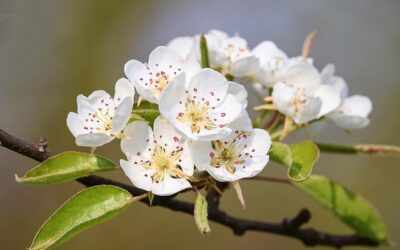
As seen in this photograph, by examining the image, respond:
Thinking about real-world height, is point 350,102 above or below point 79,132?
below

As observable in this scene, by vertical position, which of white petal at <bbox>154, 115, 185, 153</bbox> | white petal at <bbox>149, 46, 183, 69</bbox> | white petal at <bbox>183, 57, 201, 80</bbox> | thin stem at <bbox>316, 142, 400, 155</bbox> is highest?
white petal at <bbox>149, 46, 183, 69</bbox>

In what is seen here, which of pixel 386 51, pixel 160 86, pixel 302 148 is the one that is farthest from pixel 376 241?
pixel 386 51

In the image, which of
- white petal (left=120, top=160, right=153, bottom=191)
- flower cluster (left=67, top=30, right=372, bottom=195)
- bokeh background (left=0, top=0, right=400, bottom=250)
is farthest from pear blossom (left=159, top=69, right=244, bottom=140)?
bokeh background (left=0, top=0, right=400, bottom=250)

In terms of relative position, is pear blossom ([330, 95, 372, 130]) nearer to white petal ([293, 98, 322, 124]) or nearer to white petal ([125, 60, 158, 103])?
white petal ([293, 98, 322, 124])

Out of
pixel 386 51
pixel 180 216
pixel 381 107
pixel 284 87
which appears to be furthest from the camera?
pixel 386 51

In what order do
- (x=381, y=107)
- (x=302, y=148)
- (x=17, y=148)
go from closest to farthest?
1. (x=17, y=148)
2. (x=302, y=148)
3. (x=381, y=107)

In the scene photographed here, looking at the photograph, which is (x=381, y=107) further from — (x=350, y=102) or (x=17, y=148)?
(x=17, y=148)
